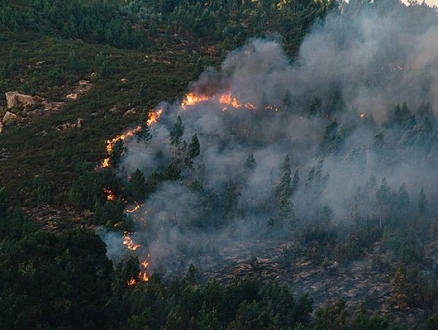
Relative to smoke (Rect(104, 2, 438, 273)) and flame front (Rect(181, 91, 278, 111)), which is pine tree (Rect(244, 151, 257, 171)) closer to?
smoke (Rect(104, 2, 438, 273))

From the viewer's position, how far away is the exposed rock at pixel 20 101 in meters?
90.9

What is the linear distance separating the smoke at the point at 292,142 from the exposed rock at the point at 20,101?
22.2 m

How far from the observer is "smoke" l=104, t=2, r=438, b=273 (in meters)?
61.1

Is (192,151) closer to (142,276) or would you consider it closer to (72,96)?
(142,276)

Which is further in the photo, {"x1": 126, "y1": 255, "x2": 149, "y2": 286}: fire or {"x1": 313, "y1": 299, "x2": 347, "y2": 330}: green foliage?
{"x1": 126, "y1": 255, "x2": 149, "y2": 286}: fire

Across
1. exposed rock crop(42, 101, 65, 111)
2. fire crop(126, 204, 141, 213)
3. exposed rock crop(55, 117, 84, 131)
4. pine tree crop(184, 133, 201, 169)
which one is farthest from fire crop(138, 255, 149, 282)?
exposed rock crop(42, 101, 65, 111)

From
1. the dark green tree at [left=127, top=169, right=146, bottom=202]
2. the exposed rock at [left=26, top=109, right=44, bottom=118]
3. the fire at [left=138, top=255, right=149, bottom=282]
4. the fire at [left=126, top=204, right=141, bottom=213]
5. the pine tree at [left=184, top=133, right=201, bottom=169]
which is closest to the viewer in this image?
the fire at [left=138, top=255, right=149, bottom=282]

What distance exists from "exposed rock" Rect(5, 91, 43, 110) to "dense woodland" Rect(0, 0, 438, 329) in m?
2.24

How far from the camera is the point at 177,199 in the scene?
6272 centimetres

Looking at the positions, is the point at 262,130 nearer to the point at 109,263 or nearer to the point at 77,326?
the point at 109,263

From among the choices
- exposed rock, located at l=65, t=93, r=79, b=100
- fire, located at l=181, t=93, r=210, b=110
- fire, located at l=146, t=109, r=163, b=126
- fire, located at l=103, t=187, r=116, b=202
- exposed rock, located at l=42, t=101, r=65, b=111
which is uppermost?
fire, located at l=181, t=93, r=210, b=110

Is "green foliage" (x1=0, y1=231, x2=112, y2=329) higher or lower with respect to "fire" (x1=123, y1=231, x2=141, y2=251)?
higher

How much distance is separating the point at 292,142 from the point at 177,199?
23.3 metres

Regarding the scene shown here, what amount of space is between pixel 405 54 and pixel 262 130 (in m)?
38.1
